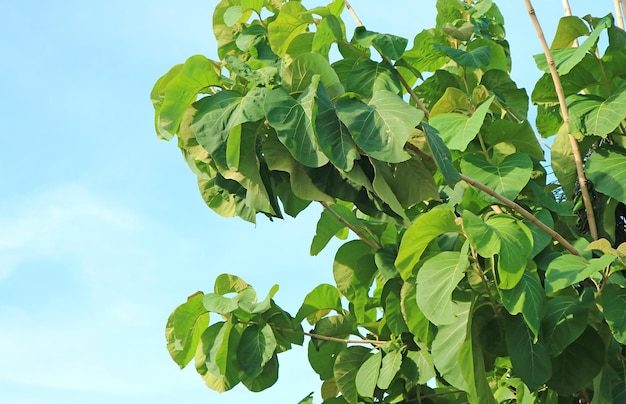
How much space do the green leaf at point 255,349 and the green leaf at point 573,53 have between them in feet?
3.86

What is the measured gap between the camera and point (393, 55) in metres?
2.33

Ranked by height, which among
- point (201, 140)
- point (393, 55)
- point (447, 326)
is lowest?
point (447, 326)

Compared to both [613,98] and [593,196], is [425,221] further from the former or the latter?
[593,196]

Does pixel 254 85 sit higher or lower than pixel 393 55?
lower

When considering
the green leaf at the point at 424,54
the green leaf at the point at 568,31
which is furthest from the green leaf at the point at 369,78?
the green leaf at the point at 568,31

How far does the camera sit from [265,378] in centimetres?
253

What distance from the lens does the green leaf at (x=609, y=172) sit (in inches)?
91.0

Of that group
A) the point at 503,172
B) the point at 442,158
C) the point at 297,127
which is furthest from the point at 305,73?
the point at 503,172

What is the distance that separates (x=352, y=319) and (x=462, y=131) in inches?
31.6

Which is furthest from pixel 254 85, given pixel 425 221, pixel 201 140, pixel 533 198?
pixel 533 198

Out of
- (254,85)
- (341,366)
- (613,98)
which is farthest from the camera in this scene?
(341,366)

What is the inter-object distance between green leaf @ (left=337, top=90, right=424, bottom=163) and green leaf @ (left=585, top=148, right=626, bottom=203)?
0.88 meters

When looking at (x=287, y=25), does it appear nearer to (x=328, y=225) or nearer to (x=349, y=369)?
(x=328, y=225)

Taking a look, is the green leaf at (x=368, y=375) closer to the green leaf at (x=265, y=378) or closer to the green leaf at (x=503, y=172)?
the green leaf at (x=265, y=378)
